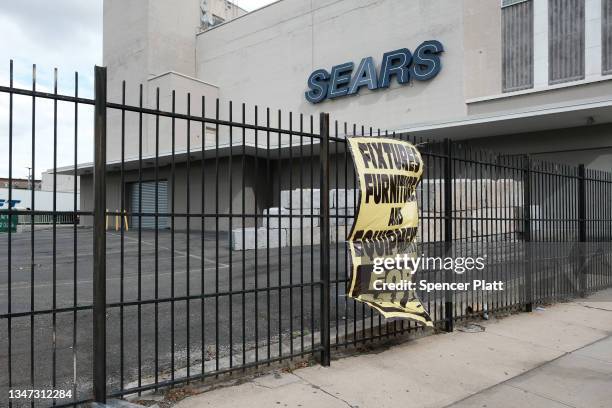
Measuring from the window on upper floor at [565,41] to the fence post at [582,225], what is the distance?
353 inches

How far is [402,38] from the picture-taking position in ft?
70.0

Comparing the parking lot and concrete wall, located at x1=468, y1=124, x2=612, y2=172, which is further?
concrete wall, located at x1=468, y1=124, x2=612, y2=172

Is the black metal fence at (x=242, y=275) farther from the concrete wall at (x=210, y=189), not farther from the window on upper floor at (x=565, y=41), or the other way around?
the concrete wall at (x=210, y=189)

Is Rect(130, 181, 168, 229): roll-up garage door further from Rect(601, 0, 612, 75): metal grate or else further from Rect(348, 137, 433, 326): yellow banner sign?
Rect(348, 137, 433, 326): yellow banner sign

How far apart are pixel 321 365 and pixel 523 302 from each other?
4.41 m

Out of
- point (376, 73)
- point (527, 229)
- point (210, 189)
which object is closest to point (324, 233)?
point (527, 229)

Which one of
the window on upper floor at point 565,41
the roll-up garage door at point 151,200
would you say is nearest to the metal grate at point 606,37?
the window on upper floor at point 565,41

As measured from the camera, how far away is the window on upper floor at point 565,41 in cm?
1606

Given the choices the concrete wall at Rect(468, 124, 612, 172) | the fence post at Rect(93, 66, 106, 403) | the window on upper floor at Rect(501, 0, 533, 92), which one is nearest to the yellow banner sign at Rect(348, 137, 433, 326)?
the fence post at Rect(93, 66, 106, 403)

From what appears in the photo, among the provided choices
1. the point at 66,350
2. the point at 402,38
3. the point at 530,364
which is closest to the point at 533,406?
the point at 530,364

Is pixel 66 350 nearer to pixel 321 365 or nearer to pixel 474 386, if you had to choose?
pixel 321 365

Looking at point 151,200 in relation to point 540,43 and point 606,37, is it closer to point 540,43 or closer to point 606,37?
point 540,43

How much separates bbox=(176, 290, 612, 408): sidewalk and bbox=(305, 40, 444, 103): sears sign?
51.8ft

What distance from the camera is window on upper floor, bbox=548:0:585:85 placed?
16062 millimetres
